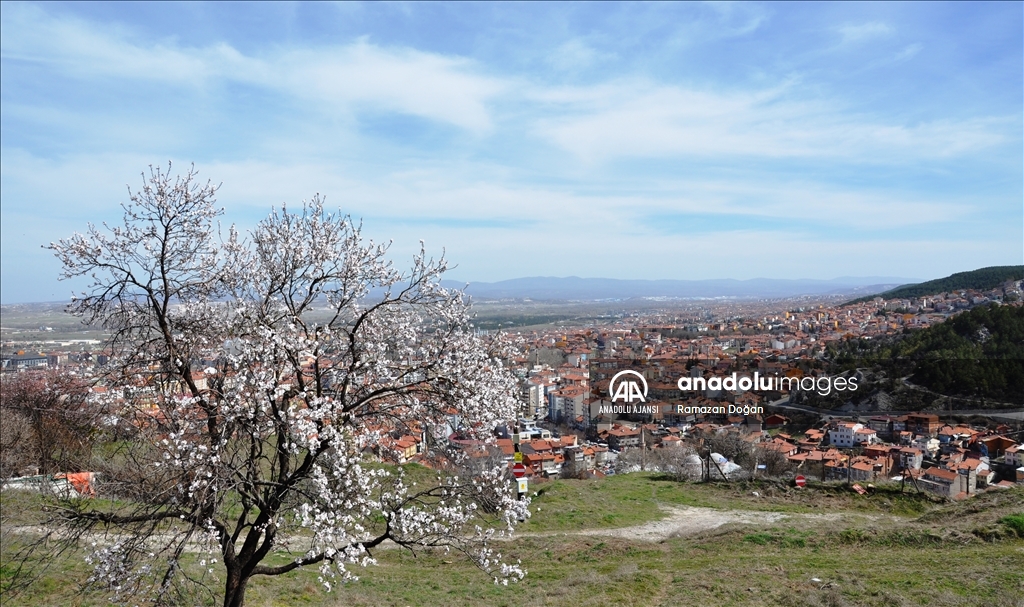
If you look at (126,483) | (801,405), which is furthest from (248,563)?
(801,405)

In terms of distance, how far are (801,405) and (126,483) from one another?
23.8 metres

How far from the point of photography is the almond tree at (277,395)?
19.8 feet

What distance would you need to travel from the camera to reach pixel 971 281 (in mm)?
49562

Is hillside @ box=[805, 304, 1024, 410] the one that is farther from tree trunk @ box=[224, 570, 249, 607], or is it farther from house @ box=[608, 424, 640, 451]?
tree trunk @ box=[224, 570, 249, 607]

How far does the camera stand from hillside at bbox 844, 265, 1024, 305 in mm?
43422

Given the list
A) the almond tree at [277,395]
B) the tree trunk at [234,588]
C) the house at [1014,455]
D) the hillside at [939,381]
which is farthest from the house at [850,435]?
the tree trunk at [234,588]

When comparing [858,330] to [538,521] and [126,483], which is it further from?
[126,483]

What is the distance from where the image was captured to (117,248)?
6652 mm

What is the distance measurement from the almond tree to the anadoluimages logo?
17.0m

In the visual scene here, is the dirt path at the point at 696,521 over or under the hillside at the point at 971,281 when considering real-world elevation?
under

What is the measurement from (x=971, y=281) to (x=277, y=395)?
194 feet

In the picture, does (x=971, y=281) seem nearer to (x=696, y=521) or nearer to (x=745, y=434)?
(x=745, y=434)

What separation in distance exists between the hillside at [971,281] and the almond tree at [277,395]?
47520 mm

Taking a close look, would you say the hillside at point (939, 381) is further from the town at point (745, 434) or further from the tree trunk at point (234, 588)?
the tree trunk at point (234, 588)
